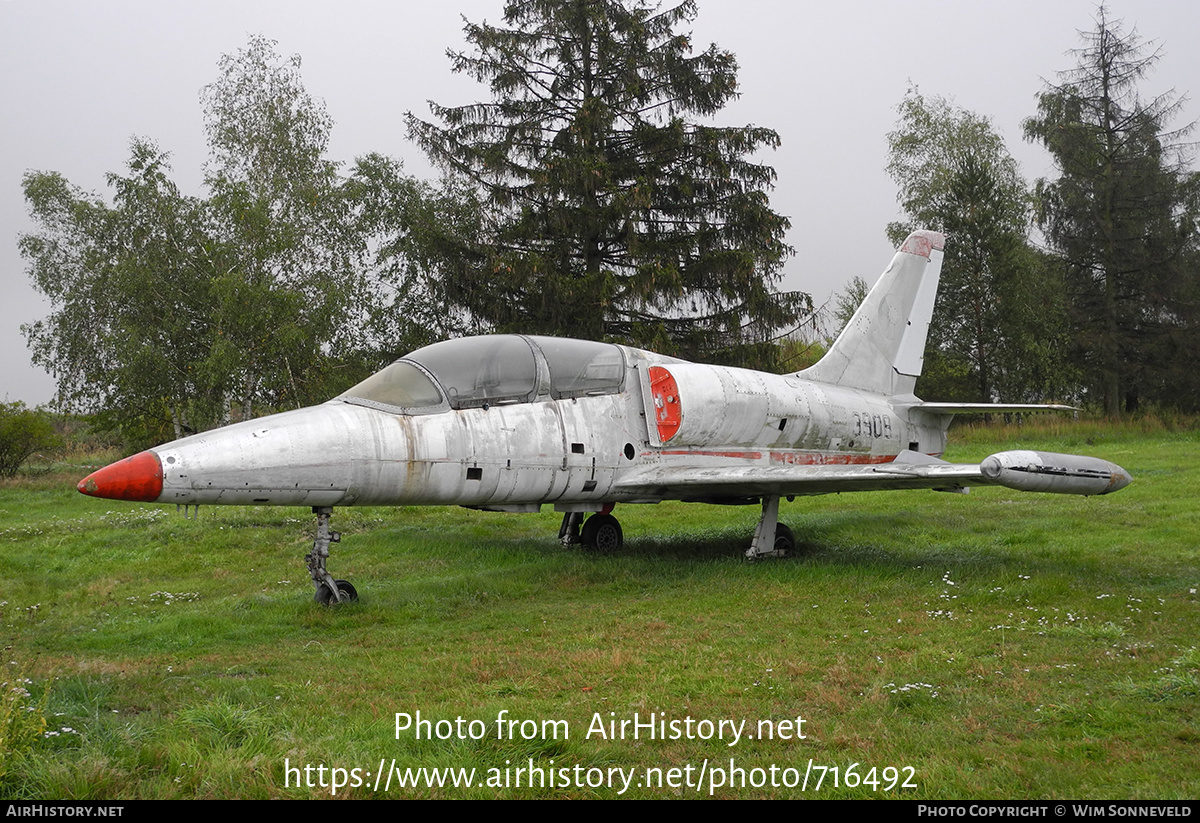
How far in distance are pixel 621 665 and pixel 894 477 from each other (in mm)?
4470

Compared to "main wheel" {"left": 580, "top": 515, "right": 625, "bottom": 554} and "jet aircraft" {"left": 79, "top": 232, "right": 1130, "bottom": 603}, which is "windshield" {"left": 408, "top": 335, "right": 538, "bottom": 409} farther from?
"main wheel" {"left": 580, "top": 515, "right": 625, "bottom": 554}

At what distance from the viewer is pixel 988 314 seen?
34.2 meters

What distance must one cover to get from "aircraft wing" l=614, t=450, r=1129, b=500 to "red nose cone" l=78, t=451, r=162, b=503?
4.94 meters

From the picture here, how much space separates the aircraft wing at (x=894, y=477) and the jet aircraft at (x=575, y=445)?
22 millimetres

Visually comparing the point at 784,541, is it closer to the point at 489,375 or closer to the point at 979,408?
the point at 979,408

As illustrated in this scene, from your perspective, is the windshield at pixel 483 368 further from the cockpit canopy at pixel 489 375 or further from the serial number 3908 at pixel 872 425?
the serial number 3908 at pixel 872 425

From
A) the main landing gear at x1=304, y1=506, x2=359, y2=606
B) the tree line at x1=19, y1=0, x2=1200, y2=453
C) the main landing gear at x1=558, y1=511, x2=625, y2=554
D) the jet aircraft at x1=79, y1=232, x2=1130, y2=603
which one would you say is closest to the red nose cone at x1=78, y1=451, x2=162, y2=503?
the jet aircraft at x1=79, y1=232, x2=1130, y2=603

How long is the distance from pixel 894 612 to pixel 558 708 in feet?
12.0

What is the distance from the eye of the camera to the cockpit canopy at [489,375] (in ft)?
27.1

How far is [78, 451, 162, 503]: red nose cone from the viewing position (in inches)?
238

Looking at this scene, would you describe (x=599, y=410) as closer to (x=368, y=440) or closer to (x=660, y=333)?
(x=368, y=440)

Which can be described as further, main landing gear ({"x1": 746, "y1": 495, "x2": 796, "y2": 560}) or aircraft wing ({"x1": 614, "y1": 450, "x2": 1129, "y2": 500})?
main landing gear ({"x1": 746, "y1": 495, "x2": 796, "y2": 560})

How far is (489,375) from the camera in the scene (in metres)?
8.85

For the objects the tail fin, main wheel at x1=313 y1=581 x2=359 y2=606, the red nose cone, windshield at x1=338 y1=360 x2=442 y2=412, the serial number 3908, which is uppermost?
Answer: the tail fin
